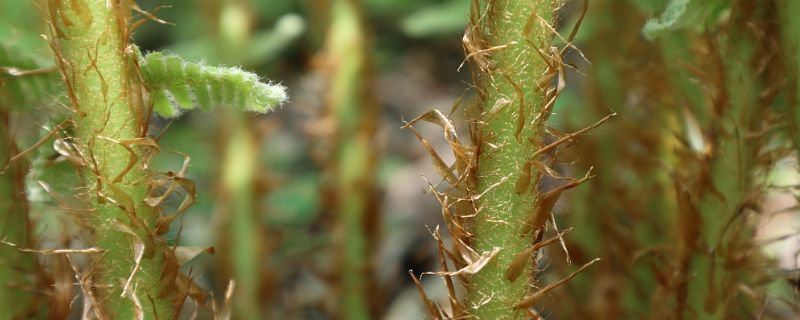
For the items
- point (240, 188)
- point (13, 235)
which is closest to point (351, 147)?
point (240, 188)

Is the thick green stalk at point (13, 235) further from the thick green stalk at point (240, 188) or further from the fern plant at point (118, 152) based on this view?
the thick green stalk at point (240, 188)

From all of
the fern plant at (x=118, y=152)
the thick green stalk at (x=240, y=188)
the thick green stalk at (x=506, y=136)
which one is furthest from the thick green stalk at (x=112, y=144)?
the thick green stalk at (x=240, y=188)

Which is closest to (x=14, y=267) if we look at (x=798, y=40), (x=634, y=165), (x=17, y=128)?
(x=17, y=128)

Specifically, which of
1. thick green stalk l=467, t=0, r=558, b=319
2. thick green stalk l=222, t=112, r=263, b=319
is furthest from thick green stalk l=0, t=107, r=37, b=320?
thick green stalk l=222, t=112, r=263, b=319

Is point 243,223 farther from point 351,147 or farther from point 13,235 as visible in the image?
point 13,235

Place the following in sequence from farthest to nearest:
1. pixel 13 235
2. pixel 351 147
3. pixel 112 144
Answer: pixel 351 147 → pixel 13 235 → pixel 112 144

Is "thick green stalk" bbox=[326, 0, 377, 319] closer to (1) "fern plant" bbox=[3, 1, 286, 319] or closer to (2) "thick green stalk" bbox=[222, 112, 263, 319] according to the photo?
(2) "thick green stalk" bbox=[222, 112, 263, 319]
